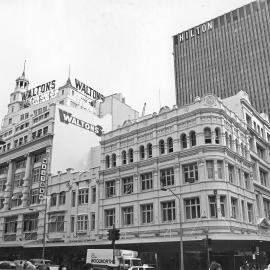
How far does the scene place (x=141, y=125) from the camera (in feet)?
169

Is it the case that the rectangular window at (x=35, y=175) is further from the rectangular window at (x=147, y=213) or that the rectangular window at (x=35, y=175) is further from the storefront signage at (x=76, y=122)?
the rectangular window at (x=147, y=213)

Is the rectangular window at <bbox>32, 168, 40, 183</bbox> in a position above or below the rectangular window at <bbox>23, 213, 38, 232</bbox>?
above

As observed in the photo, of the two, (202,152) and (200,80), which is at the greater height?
(200,80)

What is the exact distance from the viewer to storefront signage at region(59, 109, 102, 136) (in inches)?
2625

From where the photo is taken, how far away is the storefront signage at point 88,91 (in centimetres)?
8238

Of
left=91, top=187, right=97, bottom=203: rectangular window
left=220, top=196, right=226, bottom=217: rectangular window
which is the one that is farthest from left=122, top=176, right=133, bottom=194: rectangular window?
left=220, top=196, right=226, bottom=217: rectangular window

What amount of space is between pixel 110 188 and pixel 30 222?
59.7 feet

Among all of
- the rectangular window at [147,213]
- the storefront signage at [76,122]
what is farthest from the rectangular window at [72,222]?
the storefront signage at [76,122]

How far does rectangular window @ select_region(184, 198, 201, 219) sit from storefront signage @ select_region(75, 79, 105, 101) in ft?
147

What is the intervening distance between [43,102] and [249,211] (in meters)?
48.6

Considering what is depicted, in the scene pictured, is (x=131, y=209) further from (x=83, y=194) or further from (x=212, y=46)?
(x=212, y=46)

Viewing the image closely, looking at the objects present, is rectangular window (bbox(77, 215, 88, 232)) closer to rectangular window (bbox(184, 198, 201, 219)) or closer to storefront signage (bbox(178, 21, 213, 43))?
rectangular window (bbox(184, 198, 201, 219))

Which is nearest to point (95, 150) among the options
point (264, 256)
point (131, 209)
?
point (131, 209)

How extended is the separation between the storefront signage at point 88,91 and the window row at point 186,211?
3758cm
